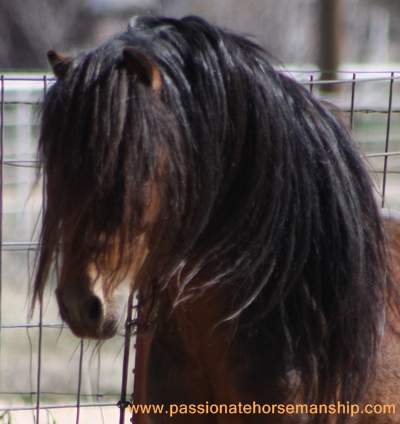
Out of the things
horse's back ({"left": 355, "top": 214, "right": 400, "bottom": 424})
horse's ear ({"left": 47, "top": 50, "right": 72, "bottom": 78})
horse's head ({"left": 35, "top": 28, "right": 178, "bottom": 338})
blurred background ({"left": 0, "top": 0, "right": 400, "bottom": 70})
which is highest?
horse's ear ({"left": 47, "top": 50, "right": 72, "bottom": 78})

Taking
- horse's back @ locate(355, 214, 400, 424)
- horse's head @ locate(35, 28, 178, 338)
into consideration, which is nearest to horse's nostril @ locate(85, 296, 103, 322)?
horse's head @ locate(35, 28, 178, 338)

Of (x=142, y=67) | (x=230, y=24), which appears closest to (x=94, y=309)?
(x=142, y=67)

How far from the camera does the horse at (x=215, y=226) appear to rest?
1.67 metres

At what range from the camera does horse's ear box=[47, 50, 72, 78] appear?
1.78 m

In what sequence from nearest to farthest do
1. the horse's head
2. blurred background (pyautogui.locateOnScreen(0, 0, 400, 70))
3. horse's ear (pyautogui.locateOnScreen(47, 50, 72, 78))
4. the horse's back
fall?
1. the horse's head
2. horse's ear (pyautogui.locateOnScreen(47, 50, 72, 78))
3. the horse's back
4. blurred background (pyautogui.locateOnScreen(0, 0, 400, 70))

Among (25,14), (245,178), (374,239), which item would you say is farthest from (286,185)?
(25,14)

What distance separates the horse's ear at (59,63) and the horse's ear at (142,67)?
129 millimetres

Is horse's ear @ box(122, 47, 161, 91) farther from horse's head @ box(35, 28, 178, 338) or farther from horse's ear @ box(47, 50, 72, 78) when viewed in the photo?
horse's ear @ box(47, 50, 72, 78)

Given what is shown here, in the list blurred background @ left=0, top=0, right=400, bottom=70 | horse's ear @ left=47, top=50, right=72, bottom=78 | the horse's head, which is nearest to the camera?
the horse's head

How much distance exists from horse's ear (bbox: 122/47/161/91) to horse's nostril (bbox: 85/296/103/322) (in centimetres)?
36

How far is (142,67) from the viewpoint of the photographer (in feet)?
5.54

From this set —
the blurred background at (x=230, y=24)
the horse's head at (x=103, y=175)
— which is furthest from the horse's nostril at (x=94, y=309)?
the blurred background at (x=230, y=24)

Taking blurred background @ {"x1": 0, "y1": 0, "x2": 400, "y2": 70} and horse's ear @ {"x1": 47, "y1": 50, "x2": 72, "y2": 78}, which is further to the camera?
blurred background @ {"x1": 0, "y1": 0, "x2": 400, "y2": 70}

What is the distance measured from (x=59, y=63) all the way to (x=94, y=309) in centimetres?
45
